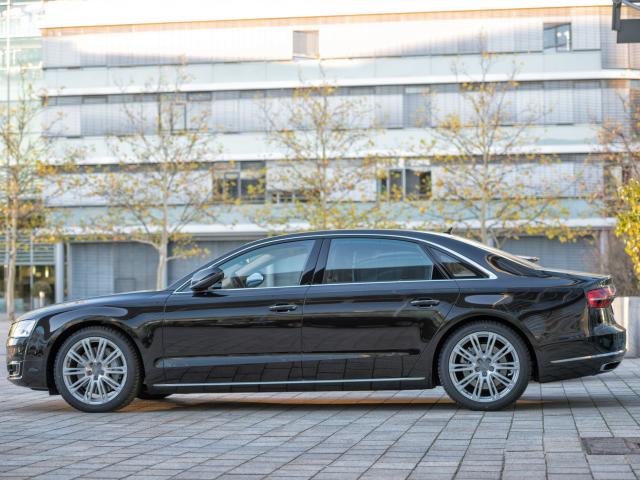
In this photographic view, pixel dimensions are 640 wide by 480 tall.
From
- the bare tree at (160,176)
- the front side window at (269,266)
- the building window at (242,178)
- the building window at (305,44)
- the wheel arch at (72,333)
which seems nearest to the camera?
the front side window at (269,266)

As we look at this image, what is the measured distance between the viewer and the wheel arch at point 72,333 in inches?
395

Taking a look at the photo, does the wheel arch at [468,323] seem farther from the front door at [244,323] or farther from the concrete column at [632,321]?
the concrete column at [632,321]

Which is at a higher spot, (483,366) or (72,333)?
(72,333)

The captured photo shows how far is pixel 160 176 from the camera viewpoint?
142ft

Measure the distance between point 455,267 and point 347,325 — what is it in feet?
3.27

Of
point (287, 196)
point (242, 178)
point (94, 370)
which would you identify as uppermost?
point (242, 178)

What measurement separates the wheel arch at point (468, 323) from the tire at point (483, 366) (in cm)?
6

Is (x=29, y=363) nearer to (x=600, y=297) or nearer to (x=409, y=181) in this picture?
(x=600, y=297)

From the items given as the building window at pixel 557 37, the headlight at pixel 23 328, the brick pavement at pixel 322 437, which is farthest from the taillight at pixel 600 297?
the building window at pixel 557 37

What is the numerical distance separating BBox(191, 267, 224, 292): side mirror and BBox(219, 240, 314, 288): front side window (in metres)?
0.10

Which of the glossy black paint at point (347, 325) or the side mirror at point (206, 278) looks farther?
the side mirror at point (206, 278)

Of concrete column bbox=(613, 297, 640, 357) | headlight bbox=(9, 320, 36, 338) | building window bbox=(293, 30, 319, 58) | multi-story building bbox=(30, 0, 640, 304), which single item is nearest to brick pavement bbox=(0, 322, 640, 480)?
headlight bbox=(9, 320, 36, 338)

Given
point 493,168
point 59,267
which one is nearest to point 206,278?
point 493,168

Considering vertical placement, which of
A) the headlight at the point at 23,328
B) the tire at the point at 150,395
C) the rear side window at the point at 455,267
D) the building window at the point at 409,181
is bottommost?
the tire at the point at 150,395
